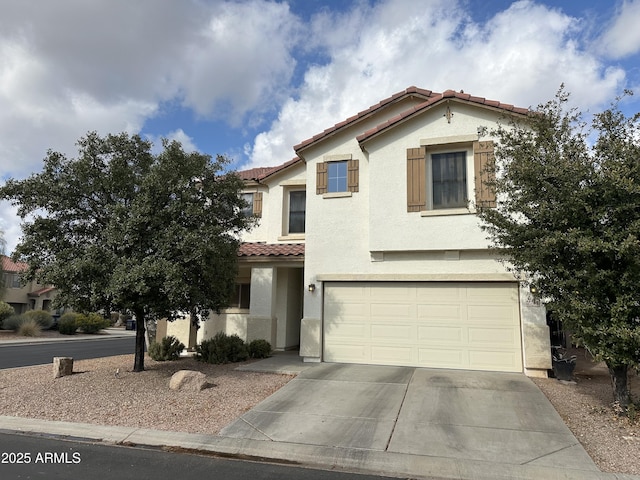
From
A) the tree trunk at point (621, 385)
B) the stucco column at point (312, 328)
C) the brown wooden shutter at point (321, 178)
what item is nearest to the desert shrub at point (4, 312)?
the stucco column at point (312, 328)

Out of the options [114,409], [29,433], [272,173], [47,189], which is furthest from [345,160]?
[29,433]

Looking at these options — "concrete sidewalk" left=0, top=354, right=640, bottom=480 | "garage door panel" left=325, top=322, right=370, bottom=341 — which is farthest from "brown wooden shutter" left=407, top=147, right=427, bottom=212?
"concrete sidewalk" left=0, top=354, right=640, bottom=480

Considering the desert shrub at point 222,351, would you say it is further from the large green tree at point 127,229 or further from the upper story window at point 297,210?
the upper story window at point 297,210

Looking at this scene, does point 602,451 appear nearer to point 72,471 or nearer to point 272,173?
point 72,471

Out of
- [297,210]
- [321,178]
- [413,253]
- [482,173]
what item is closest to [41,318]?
[297,210]

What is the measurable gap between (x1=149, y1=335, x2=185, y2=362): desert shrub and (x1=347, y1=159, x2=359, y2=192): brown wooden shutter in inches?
274

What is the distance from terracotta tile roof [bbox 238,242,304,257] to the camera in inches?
551

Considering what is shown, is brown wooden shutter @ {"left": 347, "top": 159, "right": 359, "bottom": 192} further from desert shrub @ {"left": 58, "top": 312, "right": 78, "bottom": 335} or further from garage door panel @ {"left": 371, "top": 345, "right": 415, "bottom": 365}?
desert shrub @ {"left": 58, "top": 312, "right": 78, "bottom": 335}

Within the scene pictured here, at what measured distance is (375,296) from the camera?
1216 centimetres

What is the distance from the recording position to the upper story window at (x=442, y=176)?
37.8 ft

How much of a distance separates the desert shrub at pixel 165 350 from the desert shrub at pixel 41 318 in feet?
69.5

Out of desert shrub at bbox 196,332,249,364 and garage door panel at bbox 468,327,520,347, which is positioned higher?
garage door panel at bbox 468,327,520,347

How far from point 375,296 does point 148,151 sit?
22.5 feet

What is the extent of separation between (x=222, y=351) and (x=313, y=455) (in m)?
7.08
